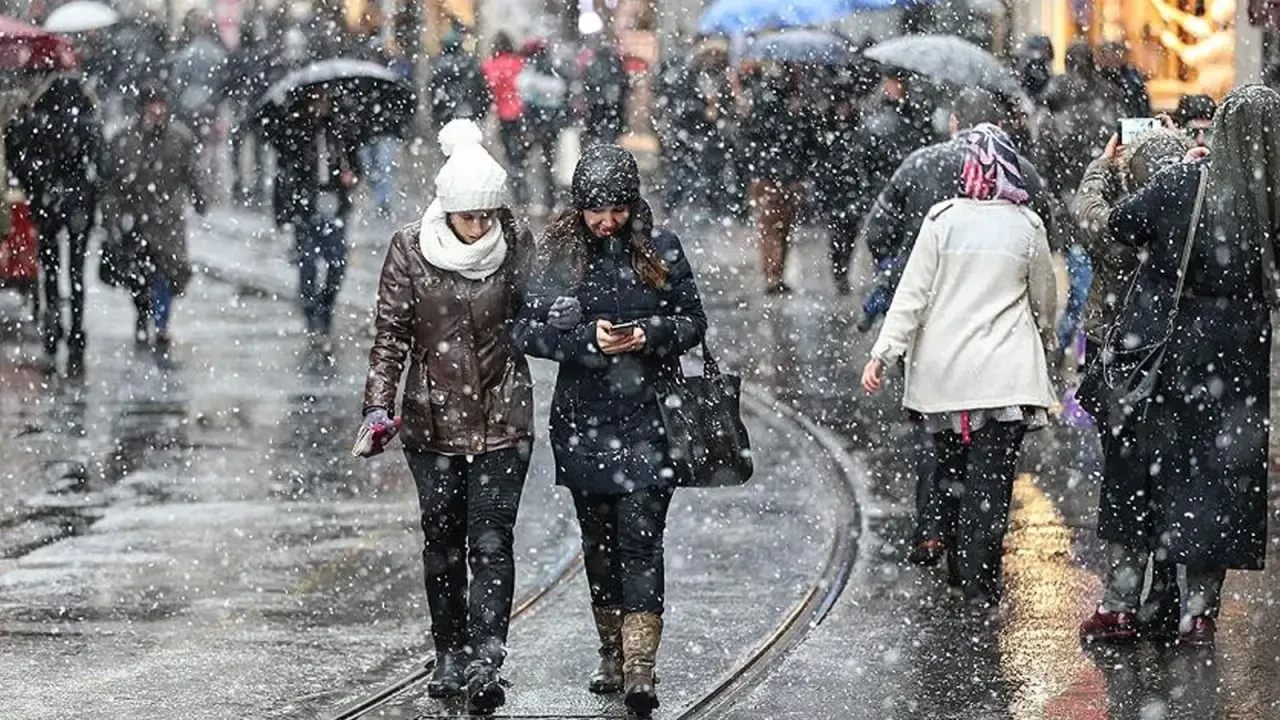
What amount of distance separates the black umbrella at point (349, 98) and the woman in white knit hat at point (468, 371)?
10.5m

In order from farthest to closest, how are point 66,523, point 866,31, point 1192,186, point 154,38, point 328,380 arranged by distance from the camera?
point 866,31 → point 154,38 → point 328,380 → point 66,523 → point 1192,186

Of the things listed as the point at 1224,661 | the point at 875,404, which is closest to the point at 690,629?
the point at 1224,661

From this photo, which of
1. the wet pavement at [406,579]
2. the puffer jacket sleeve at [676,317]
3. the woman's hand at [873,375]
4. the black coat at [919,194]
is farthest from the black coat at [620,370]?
the black coat at [919,194]

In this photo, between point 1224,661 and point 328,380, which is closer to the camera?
point 1224,661

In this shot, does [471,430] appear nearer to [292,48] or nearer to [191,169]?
[191,169]

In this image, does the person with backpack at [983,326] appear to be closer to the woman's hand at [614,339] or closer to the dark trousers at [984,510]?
the dark trousers at [984,510]

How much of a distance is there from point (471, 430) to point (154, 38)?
21.0 m

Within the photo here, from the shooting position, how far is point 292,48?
1154 inches

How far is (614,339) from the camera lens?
8133 mm

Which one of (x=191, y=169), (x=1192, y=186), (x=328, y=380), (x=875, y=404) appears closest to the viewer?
(x=1192, y=186)

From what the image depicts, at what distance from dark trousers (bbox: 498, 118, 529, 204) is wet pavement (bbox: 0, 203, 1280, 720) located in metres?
12.2

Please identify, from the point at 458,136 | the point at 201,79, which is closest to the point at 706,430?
the point at 458,136

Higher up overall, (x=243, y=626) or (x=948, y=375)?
(x=948, y=375)

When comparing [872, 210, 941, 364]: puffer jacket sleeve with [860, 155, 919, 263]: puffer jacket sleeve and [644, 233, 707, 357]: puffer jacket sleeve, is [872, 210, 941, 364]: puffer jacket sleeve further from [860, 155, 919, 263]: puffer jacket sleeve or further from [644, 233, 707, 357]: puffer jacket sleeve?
[644, 233, 707, 357]: puffer jacket sleeve
